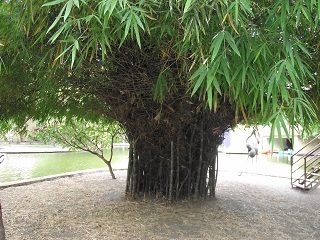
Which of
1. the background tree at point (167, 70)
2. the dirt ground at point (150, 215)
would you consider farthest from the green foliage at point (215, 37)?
the dirt ground at point (150, 215)

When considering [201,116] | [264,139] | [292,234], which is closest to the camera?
[292,234]

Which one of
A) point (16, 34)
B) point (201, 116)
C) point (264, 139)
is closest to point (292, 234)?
point (201, 116)

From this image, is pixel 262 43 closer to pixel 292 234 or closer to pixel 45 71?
pixel 45 71

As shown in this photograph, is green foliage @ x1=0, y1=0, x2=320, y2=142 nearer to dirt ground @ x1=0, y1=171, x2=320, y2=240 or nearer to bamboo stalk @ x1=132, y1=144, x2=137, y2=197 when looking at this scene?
dirt ground @ x1=0, y1=171, x2=320, y2=240

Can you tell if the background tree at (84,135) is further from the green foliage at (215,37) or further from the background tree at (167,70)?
the green foliage at (215,37)

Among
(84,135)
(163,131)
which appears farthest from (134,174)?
(84,135)

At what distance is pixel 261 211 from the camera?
380 cm

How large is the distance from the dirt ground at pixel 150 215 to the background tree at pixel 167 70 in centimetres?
44

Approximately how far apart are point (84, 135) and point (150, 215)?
2.88 m

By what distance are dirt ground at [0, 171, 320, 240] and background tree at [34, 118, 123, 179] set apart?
0.99 meters

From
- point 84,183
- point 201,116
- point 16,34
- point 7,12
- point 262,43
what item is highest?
point 7,12

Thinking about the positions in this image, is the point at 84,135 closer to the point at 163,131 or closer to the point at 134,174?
the point at 134,174

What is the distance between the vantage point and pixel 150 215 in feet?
11.1

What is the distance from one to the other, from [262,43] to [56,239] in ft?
7.40
